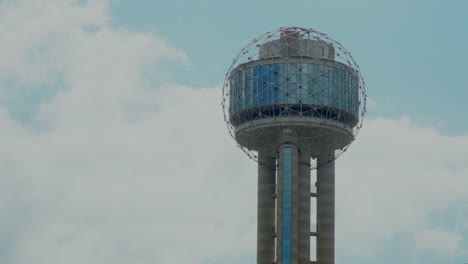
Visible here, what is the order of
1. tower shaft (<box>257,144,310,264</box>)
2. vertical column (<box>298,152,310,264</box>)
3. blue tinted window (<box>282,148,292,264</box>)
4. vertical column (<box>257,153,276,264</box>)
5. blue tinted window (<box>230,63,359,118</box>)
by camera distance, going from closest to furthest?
blue tinted window (<box>282,148,292,264</box>), tower shaft (<box>257,144,310,264</box>), blue tinted window (<box>230,63,359,118</box>), vertical column (<box>298,152,310,264</box>), vertical column (<box>257,153,276,264</box>)

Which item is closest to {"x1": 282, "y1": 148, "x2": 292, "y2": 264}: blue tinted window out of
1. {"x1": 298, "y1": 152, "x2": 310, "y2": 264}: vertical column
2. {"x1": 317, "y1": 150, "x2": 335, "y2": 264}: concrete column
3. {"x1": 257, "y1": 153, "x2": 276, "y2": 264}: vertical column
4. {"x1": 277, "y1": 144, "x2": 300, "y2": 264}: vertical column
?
{"x1": 277, "y1": 144, "x2": 300, "y2": 264}: vertical column

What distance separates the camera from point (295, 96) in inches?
6447

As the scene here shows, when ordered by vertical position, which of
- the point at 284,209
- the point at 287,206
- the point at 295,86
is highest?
the point at 295,86

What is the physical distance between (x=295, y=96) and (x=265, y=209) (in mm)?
23880

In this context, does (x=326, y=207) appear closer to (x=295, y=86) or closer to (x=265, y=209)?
(x=265, y=209)

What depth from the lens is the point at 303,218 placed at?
168 meters

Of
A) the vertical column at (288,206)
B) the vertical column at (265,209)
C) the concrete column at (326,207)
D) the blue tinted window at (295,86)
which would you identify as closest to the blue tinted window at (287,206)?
the vertical column at (288,206)

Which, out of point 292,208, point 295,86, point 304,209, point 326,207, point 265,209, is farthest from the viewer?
point 265,209

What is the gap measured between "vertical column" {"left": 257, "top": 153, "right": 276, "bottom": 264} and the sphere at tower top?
3.87 m

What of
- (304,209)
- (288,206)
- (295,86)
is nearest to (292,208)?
(288,206)

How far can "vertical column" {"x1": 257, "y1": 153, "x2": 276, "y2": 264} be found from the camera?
173750 millimetres

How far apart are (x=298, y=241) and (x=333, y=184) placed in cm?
1560

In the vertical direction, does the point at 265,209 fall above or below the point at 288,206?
above

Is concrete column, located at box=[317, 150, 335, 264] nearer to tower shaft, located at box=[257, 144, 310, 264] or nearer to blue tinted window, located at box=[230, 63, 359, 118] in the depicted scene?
tower shaft, located at box=[257, 144, 310, 264]
